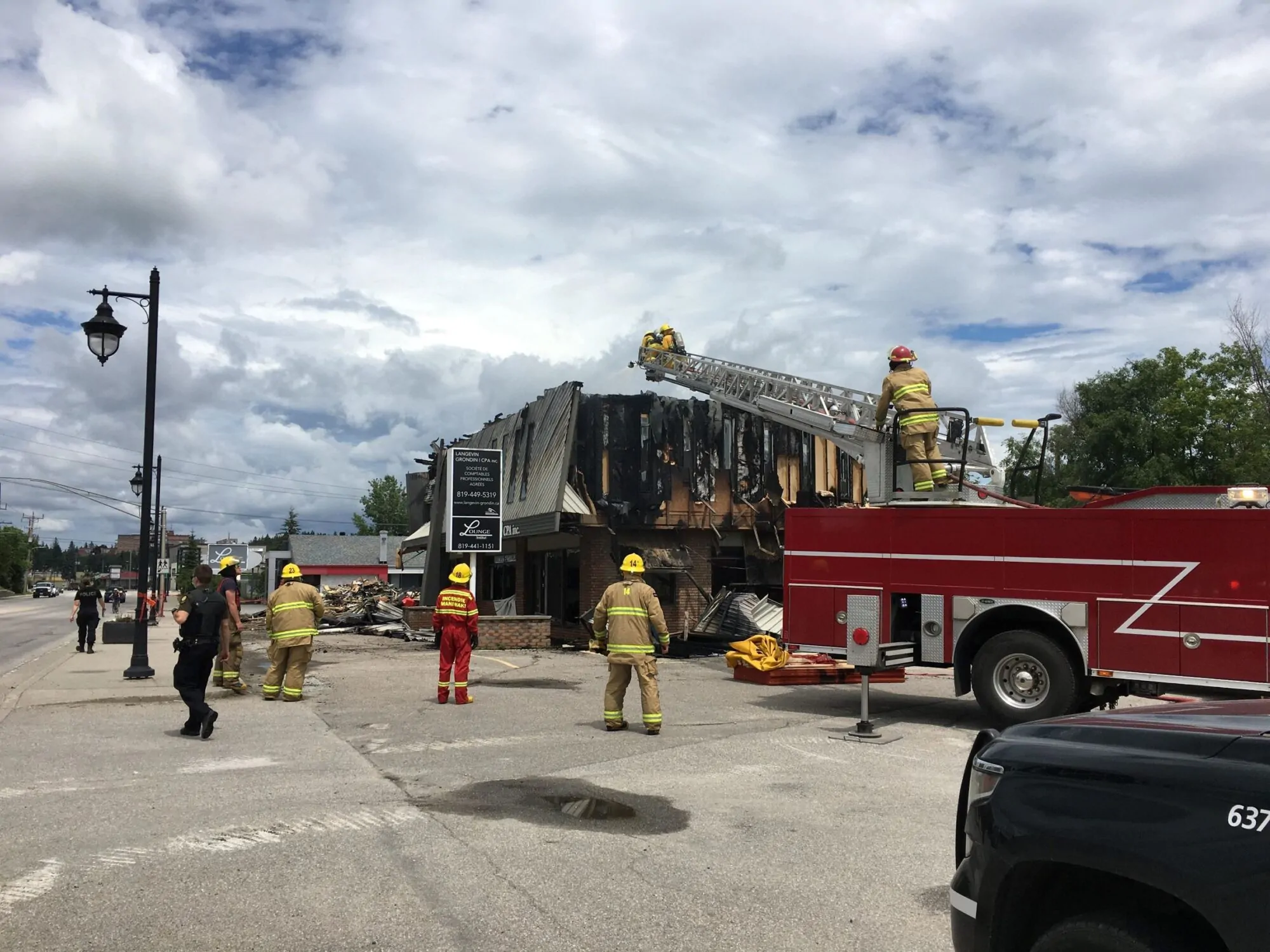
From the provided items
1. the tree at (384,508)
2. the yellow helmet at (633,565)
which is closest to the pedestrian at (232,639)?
the yellow helmet at (633,565)

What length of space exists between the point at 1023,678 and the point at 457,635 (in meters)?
6.24

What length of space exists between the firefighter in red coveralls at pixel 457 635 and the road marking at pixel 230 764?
11.2 ft

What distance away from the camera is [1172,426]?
42.4 meters

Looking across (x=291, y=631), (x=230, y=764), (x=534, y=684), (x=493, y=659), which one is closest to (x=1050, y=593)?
(x=534, y=684)

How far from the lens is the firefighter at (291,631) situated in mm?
11891

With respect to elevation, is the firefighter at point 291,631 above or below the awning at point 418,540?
below

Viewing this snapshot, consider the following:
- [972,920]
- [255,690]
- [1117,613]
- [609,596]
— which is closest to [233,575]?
[255,690]

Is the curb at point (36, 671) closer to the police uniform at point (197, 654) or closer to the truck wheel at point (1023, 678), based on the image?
the police uniform at point (197, 654)

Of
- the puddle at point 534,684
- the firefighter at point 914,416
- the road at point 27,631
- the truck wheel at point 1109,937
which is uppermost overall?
the firefighter at point 914,416

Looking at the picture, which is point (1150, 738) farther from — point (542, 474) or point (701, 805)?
point (542, 474)

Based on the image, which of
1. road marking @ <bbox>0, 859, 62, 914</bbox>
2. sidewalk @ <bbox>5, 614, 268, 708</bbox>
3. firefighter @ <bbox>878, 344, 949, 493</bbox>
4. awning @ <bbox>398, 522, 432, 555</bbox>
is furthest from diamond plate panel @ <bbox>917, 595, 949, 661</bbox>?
awning @ <bbox>398, 522, 432, 555</bbox>

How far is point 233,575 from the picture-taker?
527 inches

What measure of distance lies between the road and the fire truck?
14573 millimetres

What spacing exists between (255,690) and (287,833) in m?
8.12
